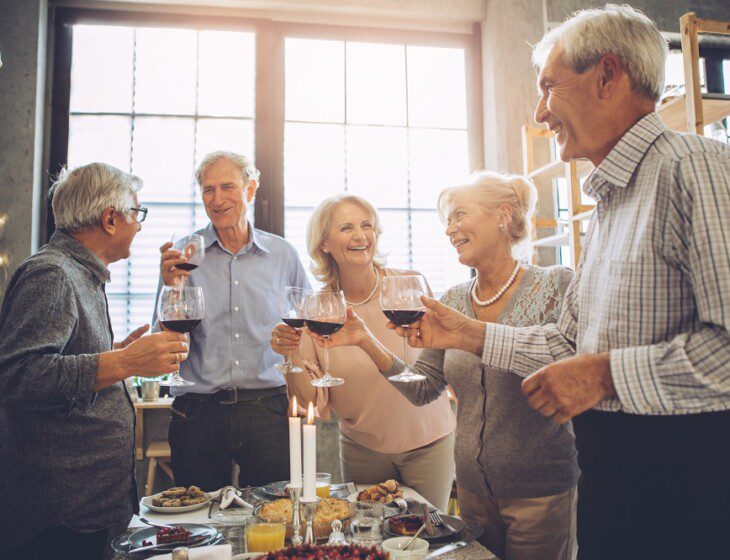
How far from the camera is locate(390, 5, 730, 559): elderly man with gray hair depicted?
36.9 inches

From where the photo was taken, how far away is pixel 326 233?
237cm

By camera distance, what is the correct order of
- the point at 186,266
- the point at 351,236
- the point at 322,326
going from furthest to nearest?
the point at 351,236
the point at 186,266
the point at 322,326

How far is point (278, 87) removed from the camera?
148 inches

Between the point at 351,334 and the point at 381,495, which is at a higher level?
the point at 351,334

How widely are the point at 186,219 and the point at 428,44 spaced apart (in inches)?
80.2

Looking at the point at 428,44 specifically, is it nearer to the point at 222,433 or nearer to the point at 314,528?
the point at 222,433

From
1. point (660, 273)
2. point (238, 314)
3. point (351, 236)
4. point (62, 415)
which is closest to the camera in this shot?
point (660, 273)

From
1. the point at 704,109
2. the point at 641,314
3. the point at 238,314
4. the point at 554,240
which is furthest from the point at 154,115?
the point at 641,314

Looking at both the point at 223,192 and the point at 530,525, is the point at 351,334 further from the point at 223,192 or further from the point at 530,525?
the point at 223,192

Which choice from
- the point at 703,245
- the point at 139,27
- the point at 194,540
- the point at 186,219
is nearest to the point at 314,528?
the point at 194,540

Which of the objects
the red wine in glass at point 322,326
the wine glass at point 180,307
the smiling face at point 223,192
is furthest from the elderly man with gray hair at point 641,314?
the smiling face at point 223,192

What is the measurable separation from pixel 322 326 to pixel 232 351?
0.90 m

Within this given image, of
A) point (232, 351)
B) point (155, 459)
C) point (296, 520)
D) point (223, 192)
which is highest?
point (223, 192)

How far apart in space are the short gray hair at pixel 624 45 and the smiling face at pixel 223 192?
1628mm
